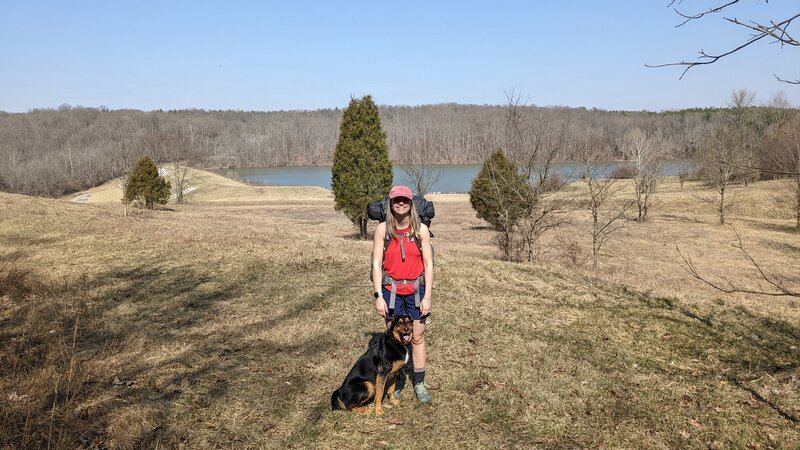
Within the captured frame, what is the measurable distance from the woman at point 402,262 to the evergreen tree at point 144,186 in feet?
107

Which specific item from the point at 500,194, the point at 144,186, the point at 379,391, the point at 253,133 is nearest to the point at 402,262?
the point at 379,391

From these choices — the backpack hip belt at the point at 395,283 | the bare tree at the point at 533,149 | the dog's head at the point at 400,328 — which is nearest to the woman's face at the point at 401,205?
the backpack hip belt at the point at 395,283

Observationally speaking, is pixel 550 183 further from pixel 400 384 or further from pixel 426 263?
pixel 426 263

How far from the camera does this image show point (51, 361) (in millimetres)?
5438

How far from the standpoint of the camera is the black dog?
4266 millimetres

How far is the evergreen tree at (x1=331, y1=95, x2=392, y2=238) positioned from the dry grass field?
31.6ft

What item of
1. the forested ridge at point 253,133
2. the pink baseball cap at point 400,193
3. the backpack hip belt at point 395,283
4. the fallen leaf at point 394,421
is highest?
the forested ridge at point 253,133

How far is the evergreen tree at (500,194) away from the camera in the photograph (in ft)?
46.8

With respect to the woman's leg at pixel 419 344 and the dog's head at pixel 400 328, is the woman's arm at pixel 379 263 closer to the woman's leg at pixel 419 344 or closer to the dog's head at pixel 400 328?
the dog's head at pixel 400 328

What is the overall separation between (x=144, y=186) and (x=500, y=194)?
2503cm

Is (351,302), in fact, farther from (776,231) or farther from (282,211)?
(282,211)

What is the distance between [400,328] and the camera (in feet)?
13.9

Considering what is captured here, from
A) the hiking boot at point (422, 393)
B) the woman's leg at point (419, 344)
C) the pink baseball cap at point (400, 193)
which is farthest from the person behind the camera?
the hiking boot at point (422, 393)

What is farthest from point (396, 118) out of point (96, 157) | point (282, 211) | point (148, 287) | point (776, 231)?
point (148, 287)
